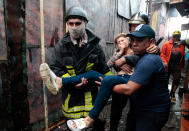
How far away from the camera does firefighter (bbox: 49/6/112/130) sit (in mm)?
2146

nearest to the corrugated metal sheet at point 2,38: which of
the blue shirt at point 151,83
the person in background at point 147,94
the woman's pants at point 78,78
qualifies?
the woman's pants at point 78,78

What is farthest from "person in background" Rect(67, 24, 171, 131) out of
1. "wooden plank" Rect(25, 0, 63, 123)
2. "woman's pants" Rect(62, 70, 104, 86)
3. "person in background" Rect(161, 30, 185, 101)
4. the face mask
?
"person in background" Rect(161, 30, 185, 101)

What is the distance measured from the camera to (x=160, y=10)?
15.0m

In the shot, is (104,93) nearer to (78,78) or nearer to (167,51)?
(78,78)

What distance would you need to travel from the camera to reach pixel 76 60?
7.13 feet

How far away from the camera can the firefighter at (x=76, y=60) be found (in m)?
2.15

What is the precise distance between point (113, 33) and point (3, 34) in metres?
4.39

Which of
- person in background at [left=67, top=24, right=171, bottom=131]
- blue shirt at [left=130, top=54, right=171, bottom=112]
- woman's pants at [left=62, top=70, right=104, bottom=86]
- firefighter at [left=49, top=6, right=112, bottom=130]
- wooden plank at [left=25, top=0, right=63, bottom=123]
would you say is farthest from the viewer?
wooden plank at [left=25, top=0, right=63, bottom=123]

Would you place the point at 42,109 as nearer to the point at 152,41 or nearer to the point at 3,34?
the point at 3,34

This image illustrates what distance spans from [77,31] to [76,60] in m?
0.45

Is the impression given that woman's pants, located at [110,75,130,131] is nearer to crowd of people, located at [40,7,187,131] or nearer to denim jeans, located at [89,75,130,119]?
crowd of people, located at [40,7,187,131]

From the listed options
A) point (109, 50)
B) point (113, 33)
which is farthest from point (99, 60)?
point (113, 33)

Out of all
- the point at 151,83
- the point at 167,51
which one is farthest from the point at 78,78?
the point at 167,51

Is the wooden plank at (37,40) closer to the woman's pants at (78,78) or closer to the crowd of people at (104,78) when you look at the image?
the crowd of people at (104,78)
